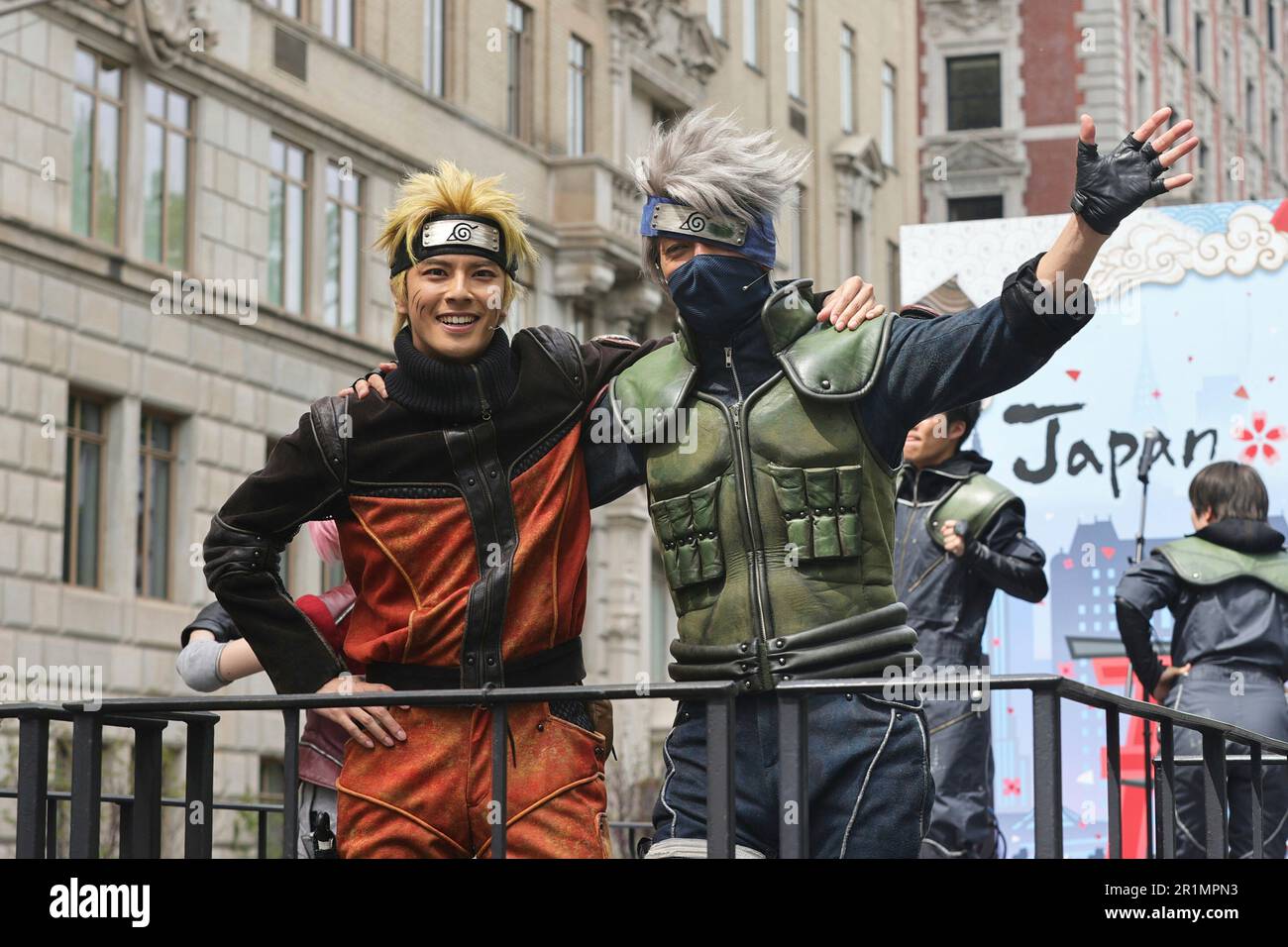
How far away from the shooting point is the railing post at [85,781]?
4828mm

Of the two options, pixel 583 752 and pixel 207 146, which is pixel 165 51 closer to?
pixel 207 146

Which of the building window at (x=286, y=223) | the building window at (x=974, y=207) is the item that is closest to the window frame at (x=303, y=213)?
the building window at (x=286, y=223)

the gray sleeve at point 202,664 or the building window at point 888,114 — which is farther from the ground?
the building window at point 888,114

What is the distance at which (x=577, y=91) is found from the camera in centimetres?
3341

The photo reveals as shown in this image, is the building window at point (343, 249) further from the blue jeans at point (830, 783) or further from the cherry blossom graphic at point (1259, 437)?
the blue jeans at point (830, 783)

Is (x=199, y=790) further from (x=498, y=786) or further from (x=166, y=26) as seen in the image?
(x=166, y=26)

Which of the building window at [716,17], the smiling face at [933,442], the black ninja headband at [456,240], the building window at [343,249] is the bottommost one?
the smiling face at [933,442]

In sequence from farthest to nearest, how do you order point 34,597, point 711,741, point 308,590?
point 308,590, point 34,597, point 711,741

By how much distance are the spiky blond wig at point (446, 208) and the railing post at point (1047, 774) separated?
72.0 inches

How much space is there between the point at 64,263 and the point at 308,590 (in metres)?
4.87

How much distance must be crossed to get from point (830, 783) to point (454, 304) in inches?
53.4

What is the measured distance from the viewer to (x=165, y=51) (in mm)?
22516

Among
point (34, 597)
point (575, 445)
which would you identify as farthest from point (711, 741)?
point (34, 597)

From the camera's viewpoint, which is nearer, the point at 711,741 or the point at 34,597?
the point at 711,741
